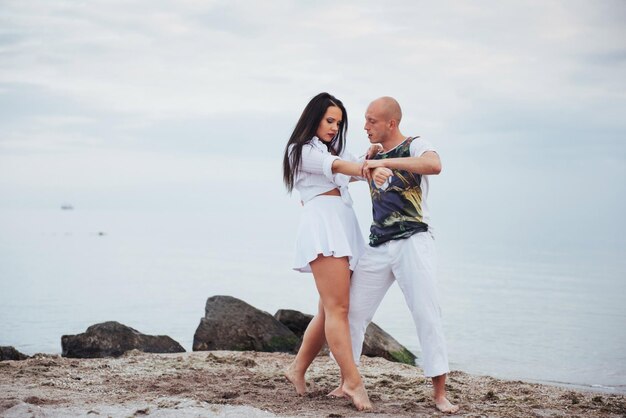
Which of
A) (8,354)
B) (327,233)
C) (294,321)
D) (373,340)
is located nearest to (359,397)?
(327,233)

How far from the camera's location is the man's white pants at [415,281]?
5.64m

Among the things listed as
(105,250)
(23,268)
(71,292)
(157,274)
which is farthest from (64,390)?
(105,250)

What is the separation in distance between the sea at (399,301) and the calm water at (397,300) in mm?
35

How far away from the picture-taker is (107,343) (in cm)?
961

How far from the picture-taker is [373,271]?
586cm

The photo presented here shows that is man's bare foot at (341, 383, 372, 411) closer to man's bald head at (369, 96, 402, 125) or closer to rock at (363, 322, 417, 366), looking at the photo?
man's bald head at (369, 96, 402, 125)

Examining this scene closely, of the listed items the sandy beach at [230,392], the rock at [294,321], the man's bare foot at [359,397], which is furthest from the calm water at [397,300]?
the man's bare foot at [359,397]

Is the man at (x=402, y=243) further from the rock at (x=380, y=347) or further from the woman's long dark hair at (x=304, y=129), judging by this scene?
the rock at (x=380, y=347)

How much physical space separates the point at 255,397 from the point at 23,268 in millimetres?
26303

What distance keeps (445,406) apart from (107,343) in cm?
524

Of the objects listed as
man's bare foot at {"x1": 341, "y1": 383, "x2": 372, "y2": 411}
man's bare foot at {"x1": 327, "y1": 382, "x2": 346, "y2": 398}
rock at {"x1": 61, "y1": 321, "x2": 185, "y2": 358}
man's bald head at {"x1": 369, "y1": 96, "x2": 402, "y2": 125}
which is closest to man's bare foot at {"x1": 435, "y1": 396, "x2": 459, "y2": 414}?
man's bare foot at {"x1": 341, "y1": 383, "x2": 372, "y2": 411}

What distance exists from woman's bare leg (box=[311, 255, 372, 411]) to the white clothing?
0.54 meters

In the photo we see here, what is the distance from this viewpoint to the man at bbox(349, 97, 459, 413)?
18.5 ft

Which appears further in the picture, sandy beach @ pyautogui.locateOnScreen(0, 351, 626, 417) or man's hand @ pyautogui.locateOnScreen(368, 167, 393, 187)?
sandy beach @ pyautogui.locateOnScreen(0, 351, 626, 417)
